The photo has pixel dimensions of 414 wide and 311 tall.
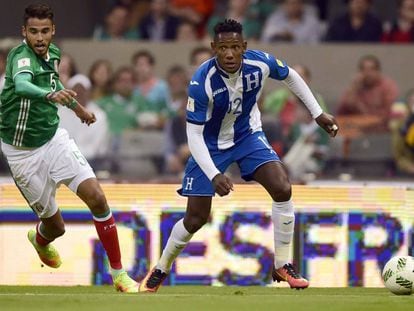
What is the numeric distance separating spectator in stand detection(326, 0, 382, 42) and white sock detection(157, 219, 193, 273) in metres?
7.30

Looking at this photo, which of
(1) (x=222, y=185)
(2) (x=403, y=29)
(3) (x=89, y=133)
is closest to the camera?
(1) (x=222, y=185)

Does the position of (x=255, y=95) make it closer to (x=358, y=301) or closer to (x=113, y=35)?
(x=358, y=301)

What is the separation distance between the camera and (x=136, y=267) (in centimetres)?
1312

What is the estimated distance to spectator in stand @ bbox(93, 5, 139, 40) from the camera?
1873 centimetres

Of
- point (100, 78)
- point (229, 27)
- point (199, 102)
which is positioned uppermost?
point (229, 27)

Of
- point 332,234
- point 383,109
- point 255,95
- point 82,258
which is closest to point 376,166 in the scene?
point 383,109

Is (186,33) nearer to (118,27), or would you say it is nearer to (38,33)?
(118,27)

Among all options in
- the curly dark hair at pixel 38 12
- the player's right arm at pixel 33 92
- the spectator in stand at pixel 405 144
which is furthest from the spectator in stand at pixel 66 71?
the player's right arm at pixel 33 92

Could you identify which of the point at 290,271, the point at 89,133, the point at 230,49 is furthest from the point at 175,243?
the point at 89,133

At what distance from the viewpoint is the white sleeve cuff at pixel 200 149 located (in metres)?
10.5

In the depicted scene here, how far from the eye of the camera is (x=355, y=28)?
18.1 m

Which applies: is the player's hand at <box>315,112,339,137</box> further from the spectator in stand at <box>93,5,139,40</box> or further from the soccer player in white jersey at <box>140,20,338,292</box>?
the spectator in stand at <box>93,5,139,40</box>

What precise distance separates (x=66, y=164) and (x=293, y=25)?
25.6 feet

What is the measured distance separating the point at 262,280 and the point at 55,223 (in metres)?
2.46
